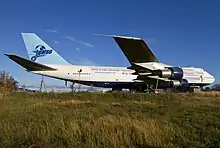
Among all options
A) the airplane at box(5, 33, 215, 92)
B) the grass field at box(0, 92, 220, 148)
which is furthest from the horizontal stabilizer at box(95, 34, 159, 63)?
the grass field at box(0, 92, 220, 148)

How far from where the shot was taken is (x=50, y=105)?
55.5 feet

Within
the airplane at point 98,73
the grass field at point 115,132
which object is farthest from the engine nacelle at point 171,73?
the grass field at point 115,132

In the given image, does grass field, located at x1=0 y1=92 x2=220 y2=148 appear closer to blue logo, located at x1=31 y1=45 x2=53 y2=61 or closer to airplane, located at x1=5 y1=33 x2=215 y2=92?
airplane, located at x1=5 y1=33 x2=215 y2=92

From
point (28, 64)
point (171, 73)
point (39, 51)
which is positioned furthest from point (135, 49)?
point (39, 51)

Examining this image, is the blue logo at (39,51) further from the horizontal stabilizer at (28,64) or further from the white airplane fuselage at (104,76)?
the horizontal stabilizer at (28,64)

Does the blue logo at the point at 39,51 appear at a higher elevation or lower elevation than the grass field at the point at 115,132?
higher

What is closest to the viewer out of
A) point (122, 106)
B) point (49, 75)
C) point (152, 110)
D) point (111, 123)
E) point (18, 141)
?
point (18, 141)

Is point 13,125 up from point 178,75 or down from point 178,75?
down

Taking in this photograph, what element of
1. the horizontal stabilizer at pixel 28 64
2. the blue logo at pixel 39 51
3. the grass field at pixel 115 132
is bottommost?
the grass field at pixel 115 132

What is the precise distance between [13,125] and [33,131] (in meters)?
1.35

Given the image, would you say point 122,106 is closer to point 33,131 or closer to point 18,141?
point 33,131

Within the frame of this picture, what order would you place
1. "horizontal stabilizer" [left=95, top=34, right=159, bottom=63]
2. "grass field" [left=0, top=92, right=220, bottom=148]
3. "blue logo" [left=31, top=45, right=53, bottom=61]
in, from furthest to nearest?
"blue logo" [left=31, top=45, right=53, bottom=61], "horizontal stabilizer" [left=95, top=34, right=159, bottom=63], "grass field" [left=0, top=92, right=220, bottom=148]

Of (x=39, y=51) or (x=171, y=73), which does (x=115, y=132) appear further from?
(x=39, y=51)

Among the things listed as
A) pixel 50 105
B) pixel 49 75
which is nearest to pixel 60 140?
pixel 50 105
